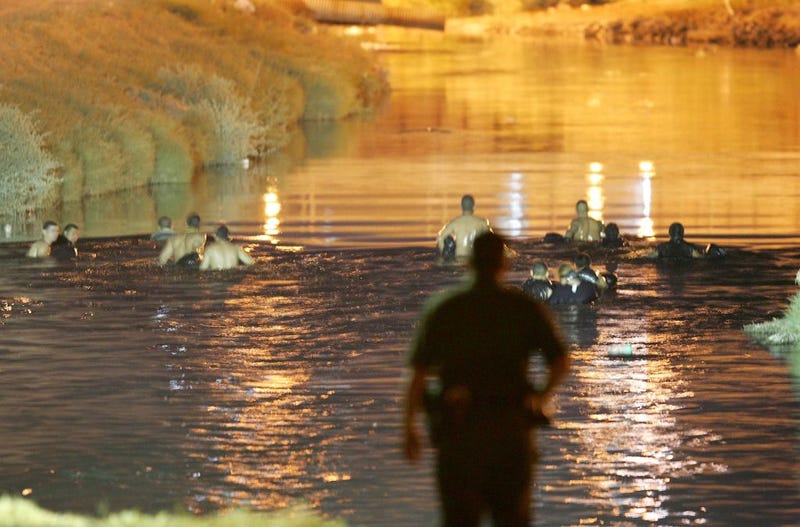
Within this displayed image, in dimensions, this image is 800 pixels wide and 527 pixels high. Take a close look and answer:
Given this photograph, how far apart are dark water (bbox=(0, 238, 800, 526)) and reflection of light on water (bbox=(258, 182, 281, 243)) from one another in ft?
7.43

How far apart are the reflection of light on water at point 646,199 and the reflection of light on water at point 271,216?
567 cm

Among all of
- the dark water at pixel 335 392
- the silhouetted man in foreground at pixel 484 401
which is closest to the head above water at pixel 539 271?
the dark water at pixel 335 392

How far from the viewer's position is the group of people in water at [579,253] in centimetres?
2258

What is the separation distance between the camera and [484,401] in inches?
360

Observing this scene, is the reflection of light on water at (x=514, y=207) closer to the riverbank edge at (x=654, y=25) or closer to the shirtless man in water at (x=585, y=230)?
the shirtless man in water at (x=585, y=230)

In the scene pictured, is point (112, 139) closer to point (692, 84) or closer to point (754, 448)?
point (754, 448)

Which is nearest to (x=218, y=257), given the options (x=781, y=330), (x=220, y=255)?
(x=220, y=255)

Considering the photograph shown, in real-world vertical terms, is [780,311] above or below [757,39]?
below

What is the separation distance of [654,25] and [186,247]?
100 m

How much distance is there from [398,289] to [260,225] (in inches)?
294

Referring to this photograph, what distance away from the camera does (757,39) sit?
112m

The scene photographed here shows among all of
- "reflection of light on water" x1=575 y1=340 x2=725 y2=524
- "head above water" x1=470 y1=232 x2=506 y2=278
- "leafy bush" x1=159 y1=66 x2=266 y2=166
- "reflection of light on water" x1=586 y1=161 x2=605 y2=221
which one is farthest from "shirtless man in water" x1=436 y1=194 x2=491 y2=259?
"leafy bush" x1=159 y1=66 x2=266 y2=166

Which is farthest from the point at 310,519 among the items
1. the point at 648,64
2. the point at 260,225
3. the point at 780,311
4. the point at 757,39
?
the point at 757,39

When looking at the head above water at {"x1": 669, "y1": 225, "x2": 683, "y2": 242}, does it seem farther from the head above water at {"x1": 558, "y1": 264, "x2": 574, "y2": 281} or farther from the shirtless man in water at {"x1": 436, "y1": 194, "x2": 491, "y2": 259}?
the head above water at {"x1": 558, "y1": 264, "x2": 574, "y2": 281}
